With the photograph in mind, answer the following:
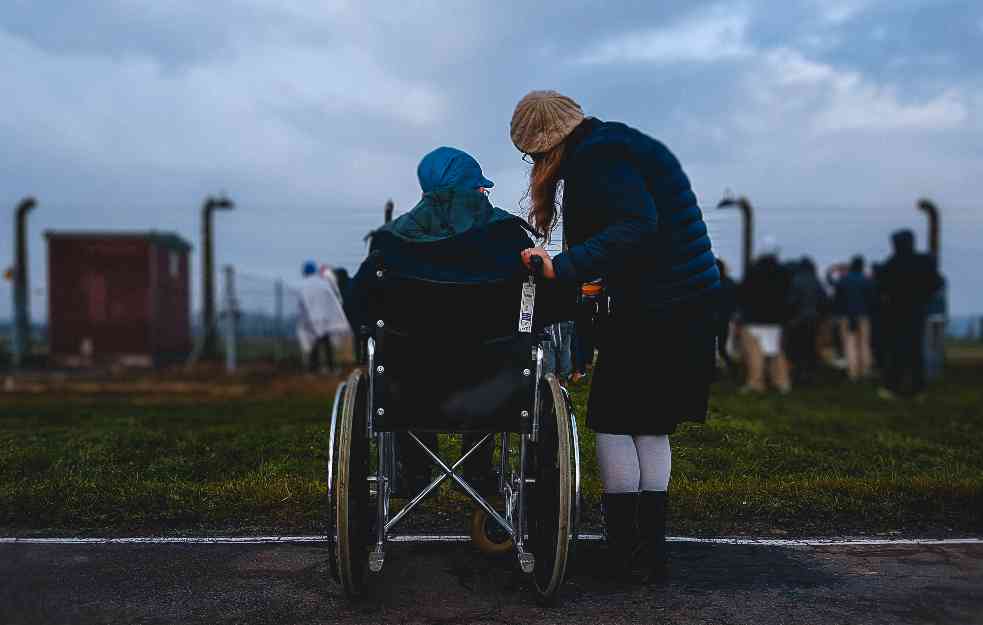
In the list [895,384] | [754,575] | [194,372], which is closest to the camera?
[754,575]

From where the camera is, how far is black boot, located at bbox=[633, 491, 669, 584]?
357 cm

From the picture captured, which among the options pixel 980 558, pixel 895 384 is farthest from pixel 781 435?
pixel 895 384

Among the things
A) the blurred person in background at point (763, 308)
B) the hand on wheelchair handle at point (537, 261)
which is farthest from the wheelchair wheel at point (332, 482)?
the blurred person in background at point (763, 308)

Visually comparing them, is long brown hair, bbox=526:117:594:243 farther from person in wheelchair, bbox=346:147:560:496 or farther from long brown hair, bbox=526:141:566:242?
person in wheelchair, bbox=346:147:560:496

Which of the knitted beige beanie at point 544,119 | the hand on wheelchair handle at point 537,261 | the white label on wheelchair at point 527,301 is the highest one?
the knitted beige beanie at point 544,119

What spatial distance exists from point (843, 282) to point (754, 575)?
456 inches

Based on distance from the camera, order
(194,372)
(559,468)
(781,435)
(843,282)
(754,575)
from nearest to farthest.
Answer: (559,468), (754,575), (781,435), (843,282), (194,372)

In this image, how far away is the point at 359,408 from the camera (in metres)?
3.35

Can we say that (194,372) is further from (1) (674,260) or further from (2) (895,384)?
(1) (674,260)

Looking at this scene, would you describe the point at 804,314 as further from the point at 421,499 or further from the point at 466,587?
the point at 421,499

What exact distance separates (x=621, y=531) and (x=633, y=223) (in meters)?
1.13

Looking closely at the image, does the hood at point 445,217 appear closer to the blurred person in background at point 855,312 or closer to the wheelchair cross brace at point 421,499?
the wheelchair cross brace at point 421,499

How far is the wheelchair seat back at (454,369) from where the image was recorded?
3.29 meters

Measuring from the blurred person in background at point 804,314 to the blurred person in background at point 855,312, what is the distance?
275 millimetres
